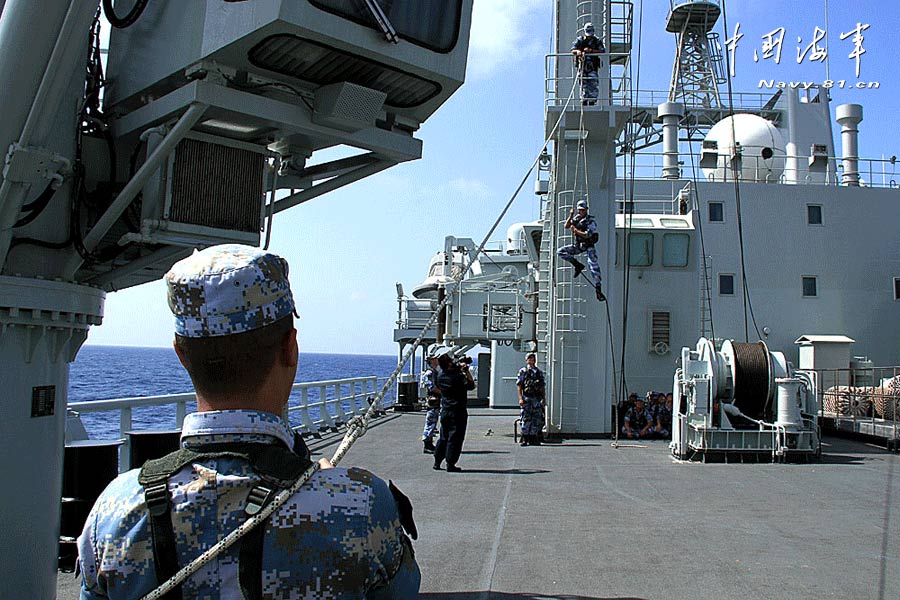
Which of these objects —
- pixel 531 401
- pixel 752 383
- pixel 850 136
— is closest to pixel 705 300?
pixel 752 383

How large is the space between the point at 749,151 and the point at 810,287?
6.18 metres

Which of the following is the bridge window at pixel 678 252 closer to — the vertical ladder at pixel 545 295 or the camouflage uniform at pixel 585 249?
the vertical ladder at pixel 545 295

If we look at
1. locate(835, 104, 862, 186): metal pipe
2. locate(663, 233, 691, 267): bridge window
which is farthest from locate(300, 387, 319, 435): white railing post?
locate(835, 104, 862, 186): metal pipe

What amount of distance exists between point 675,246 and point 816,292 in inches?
208

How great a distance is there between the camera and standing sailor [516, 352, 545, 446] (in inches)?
578

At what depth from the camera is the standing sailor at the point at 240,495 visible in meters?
1.66

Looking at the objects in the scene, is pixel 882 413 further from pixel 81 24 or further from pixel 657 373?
pixel 81 24

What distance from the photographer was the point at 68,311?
13.7ft

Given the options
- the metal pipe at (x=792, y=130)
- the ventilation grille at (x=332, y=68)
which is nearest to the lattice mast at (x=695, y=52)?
the metal pipe at (x=792, y=130)

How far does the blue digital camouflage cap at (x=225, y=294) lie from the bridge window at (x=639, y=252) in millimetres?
19467

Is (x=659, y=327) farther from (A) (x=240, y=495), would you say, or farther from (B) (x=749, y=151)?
(A) (x=240, y=495)

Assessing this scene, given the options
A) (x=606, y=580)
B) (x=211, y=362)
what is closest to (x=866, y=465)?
(x=606, y=580)

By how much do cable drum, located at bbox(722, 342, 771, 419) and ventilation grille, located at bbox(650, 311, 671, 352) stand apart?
675cm

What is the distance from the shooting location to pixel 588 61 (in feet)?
52.3
